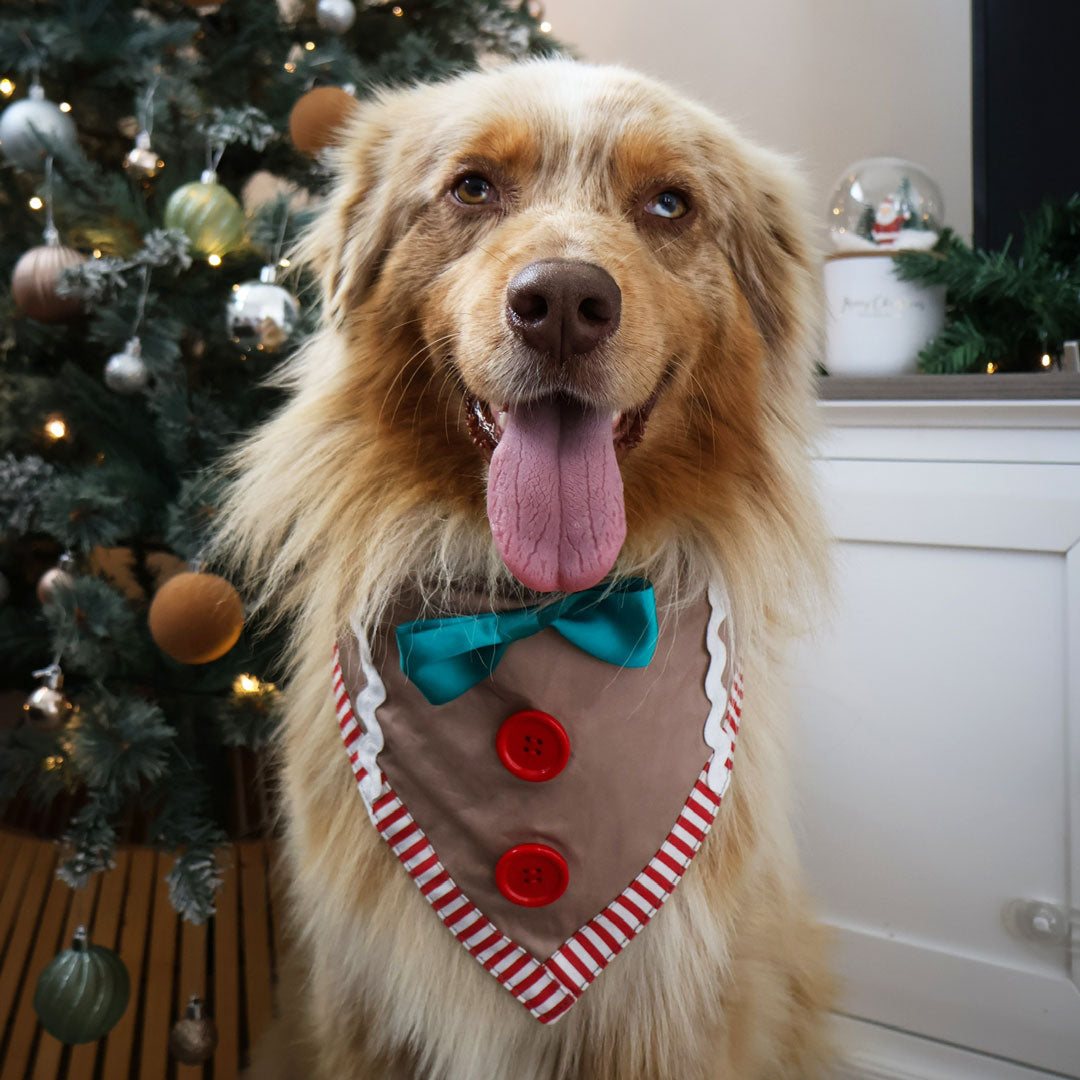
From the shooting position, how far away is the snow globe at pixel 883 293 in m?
1.75

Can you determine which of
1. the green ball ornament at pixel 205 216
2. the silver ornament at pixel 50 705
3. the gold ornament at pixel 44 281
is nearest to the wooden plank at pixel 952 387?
the green ball ornament at pixel 205 216

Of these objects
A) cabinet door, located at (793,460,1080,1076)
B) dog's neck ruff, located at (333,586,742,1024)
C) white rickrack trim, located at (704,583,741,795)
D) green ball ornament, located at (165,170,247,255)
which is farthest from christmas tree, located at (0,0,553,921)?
cabinet door, located at (793,460,1080,1076)

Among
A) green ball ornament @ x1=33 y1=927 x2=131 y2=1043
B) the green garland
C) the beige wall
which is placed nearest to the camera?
green ball ornament @ x1=33 y1=927 x2=131 y2=1043

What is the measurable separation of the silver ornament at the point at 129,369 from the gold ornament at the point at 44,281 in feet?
0.41

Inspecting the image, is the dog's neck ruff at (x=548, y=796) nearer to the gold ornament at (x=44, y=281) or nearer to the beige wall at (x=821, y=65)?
the gold ornament at (x=44, y=281)

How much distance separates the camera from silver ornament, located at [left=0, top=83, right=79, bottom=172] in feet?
4.79

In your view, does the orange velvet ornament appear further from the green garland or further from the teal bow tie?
the green garland

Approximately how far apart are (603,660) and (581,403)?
11.6 inches

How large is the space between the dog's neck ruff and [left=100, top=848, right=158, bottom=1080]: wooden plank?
32.3 inches

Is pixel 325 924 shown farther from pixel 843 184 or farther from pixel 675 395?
pixel 843 184

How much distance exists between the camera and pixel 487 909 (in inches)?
40.9

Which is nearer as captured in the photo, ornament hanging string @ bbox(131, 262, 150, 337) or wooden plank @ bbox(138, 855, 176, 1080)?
ornament hanging string @ bbox(131, 262, 150, 337)

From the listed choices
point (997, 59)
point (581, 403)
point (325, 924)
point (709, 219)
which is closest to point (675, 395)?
point (581, 403)

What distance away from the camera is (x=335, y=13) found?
5.41ft
